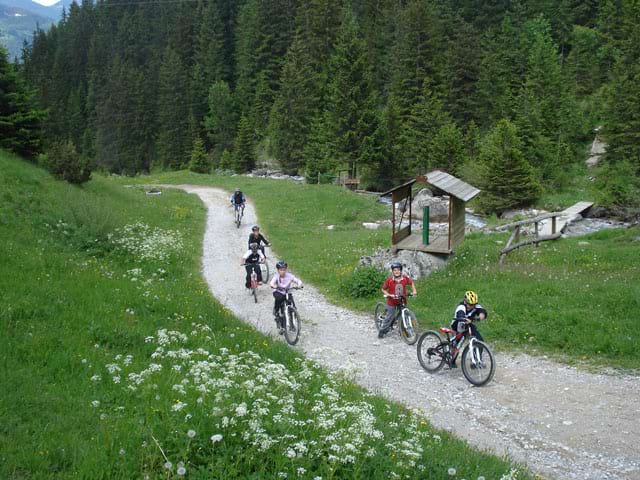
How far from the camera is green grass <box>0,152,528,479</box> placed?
17.6 feet

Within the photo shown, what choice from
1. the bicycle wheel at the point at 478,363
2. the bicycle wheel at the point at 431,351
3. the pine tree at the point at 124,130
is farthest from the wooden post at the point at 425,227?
the pine tree at the point at 124,130

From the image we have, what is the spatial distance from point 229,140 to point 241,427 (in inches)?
2754

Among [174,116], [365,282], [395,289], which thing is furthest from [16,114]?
[174,116]

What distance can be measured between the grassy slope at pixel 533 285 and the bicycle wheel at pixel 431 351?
6.27 feet

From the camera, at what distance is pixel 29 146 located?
25391mm

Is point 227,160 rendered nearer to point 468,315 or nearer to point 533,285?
point 533,285

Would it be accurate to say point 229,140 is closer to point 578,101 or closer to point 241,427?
point 578,101

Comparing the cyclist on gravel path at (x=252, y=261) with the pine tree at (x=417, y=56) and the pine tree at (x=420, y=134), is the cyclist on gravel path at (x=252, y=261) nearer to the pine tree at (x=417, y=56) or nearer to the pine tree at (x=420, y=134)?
the pine tree at (x=420, y=134)

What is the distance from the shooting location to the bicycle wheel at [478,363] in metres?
10.4

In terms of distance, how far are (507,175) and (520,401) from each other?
2470cm

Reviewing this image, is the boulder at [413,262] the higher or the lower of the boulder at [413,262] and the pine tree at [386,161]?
the lower

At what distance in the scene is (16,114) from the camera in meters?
24.2

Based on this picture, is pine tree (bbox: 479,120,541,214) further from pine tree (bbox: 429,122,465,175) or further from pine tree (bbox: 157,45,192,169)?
pine tree (bbox: 157,45,192,169)

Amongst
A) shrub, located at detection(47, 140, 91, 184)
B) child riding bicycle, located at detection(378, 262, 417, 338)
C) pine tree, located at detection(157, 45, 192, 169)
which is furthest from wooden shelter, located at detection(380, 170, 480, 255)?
pine tree, located at detection(157, 45, 192, 169)
